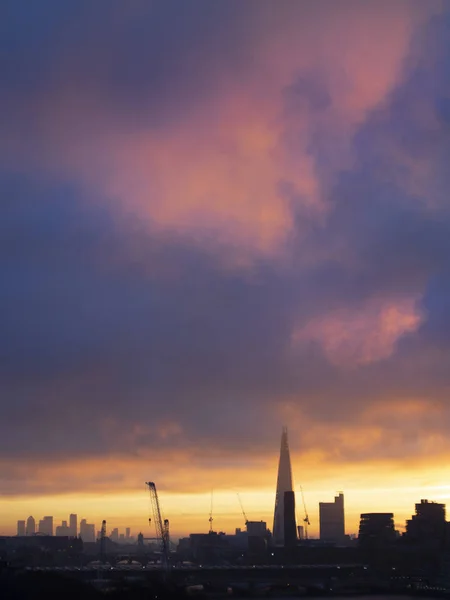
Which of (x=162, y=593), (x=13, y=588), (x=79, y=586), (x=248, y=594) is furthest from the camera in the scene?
(x=248, y=594)

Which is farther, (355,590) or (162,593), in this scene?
(355,590)

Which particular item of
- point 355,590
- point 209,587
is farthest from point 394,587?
point 209,587

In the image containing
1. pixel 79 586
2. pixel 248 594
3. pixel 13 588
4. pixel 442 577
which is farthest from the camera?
pixel 442 577

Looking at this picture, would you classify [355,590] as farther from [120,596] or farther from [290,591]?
[120,596]

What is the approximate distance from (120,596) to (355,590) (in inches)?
3039

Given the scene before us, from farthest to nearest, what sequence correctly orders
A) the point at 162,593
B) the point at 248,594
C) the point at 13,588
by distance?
the point at 248,594 < the point at 162,593 < the point at 13,588

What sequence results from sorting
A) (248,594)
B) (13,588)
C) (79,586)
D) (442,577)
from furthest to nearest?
(442,577) < (248,594) < (79,586) < (13,588)

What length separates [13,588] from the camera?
121500 millimetres

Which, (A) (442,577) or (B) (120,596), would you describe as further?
(A) (442,577)

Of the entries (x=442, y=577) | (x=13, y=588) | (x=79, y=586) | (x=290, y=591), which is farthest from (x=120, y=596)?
(x=442, y=577)

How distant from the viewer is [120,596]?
130 metres

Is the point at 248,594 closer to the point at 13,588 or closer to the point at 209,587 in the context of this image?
the point at 209,587

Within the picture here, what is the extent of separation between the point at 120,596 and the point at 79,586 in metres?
6.83

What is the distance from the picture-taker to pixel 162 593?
13788 centimetres
